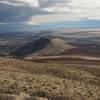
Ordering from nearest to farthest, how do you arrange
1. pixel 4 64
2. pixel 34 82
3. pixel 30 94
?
pixel 30 94
pixel 34 82
pixel 4 64

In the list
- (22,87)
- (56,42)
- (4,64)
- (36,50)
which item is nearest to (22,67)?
(4,64)

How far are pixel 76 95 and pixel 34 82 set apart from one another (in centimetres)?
670

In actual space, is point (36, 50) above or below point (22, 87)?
below

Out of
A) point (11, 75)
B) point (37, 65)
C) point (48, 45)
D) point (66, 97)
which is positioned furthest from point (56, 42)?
point (66, 97)

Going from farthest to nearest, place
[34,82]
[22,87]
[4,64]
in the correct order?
[4,64]
[34,82]
[22,87]

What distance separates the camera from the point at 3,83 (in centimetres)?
3628

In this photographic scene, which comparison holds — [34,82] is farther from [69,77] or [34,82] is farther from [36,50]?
[36,50]

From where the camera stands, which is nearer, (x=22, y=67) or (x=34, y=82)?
(x=34, y=82)

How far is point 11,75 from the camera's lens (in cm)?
4294

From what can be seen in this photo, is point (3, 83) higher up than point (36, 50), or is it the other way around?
point (3, 83)

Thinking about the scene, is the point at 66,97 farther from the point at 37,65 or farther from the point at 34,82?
the point at 37,65

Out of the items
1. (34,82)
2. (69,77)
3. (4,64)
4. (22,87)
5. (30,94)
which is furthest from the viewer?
(4,64)

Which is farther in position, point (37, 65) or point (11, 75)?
point (37, 65)

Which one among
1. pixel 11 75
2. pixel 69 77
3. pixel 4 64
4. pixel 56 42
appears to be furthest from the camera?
pixel 56 42
